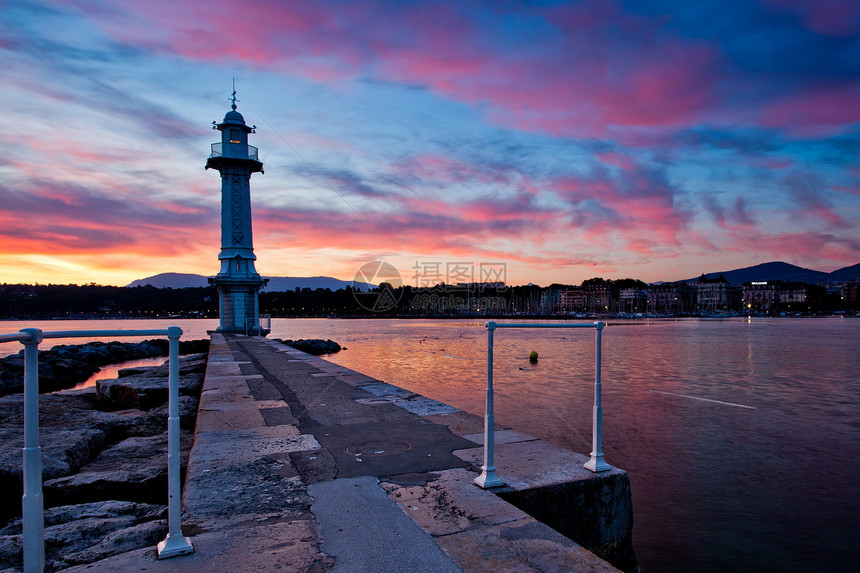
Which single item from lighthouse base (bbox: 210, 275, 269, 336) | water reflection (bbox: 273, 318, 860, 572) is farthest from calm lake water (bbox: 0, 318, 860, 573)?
lighthouse base (bbox: 210, 275, 269, 336)

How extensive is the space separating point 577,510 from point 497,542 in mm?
1500

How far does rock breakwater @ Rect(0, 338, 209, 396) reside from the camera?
19.8 m

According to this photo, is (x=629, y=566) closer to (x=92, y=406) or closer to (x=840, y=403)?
(x=92, y=406)

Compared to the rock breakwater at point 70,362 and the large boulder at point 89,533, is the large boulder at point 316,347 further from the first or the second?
the large boulder at point 89,533

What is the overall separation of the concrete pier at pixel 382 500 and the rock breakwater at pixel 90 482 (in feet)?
1.69

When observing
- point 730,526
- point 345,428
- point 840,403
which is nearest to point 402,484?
point 345,428

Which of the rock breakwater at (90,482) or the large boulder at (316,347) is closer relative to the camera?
the rock breakwater at (90,482)

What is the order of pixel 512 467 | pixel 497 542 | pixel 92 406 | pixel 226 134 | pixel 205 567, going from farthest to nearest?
pixel 226 134
pixel 92 406
pixel 512 467
pixel 497 542
pixel 205 567

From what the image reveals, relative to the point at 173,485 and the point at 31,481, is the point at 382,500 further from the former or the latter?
the point at 31,481

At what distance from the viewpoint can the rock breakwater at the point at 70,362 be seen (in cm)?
1980

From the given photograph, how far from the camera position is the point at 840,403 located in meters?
18.5

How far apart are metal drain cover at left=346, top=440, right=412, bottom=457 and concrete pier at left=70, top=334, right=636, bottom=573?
0.02 metres

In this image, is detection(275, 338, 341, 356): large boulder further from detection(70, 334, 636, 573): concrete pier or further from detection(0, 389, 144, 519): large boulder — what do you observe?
detection(70, 334, 636, 573): concrete pier

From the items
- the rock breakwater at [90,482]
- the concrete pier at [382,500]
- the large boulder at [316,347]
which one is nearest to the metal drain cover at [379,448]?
the concrete pier at [382,500]
